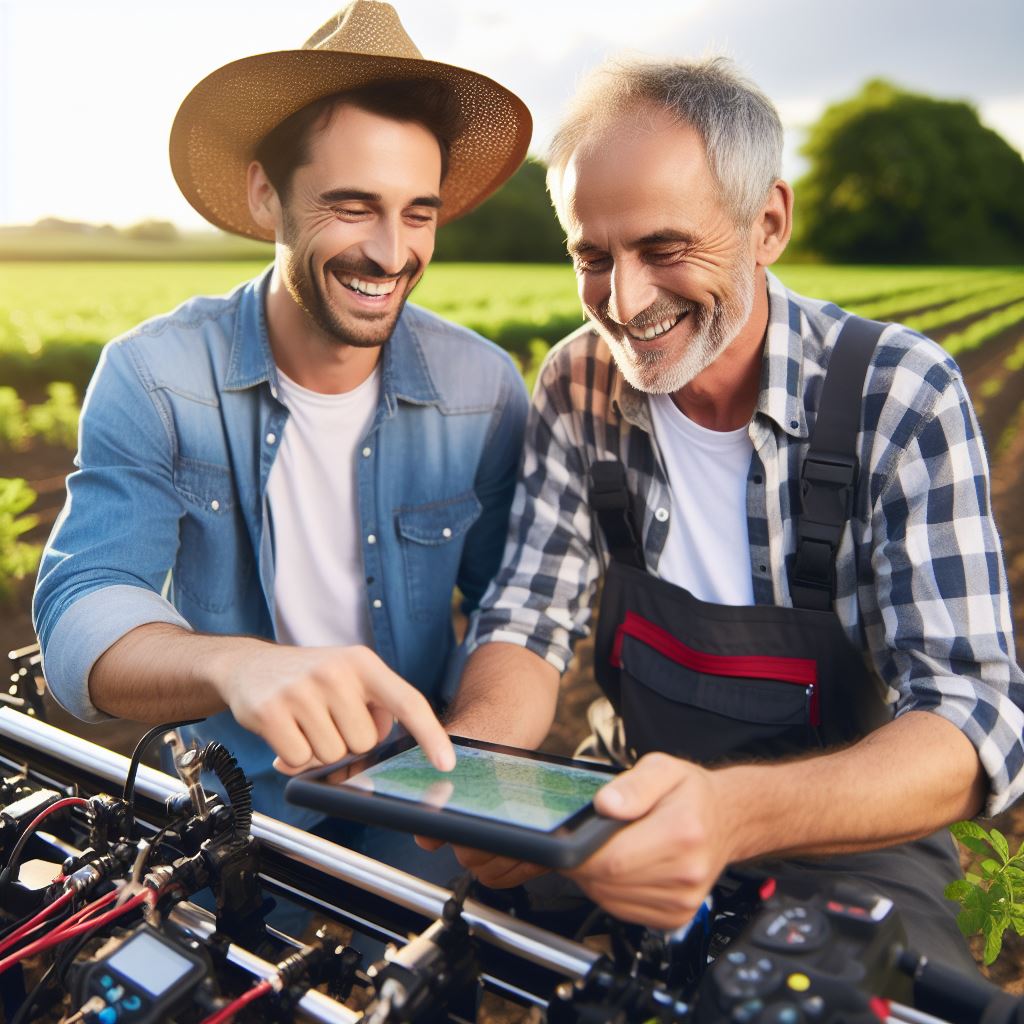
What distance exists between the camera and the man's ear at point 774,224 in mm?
1939

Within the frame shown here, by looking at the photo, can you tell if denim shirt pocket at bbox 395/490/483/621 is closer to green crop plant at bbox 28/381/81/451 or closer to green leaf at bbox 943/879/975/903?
green leaf at bbox 943/879/975/903

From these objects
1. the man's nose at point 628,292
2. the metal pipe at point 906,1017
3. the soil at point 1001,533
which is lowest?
the soil at point 1001,533

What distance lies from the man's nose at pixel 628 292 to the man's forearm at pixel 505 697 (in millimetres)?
742

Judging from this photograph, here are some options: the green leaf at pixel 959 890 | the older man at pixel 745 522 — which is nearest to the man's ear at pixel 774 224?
the older man at pixel 745 522

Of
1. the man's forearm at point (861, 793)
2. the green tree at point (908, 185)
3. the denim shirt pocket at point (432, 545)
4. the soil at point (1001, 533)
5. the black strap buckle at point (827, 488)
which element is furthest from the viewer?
the green tree at point (908, 185)

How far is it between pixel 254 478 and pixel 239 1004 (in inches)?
57.3

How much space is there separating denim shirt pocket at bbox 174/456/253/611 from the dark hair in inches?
26.9

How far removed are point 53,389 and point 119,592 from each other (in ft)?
20.1

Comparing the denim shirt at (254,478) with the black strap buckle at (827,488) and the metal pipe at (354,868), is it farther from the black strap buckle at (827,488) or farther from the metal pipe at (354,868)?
the black strap buckle at (827,488)

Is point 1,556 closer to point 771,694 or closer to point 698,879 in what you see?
point 771,694

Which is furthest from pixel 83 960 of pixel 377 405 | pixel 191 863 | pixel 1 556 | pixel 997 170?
pixel 997 170

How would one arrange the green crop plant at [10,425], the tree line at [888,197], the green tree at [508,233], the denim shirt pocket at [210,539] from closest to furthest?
the denim shirt pocket at [210,539] → the green crop plant at [10,425] → the green tree at [508,233] → the tree line at [888,197]

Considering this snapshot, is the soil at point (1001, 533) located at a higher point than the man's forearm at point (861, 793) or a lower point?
lower

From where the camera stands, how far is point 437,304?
41.8 ft
